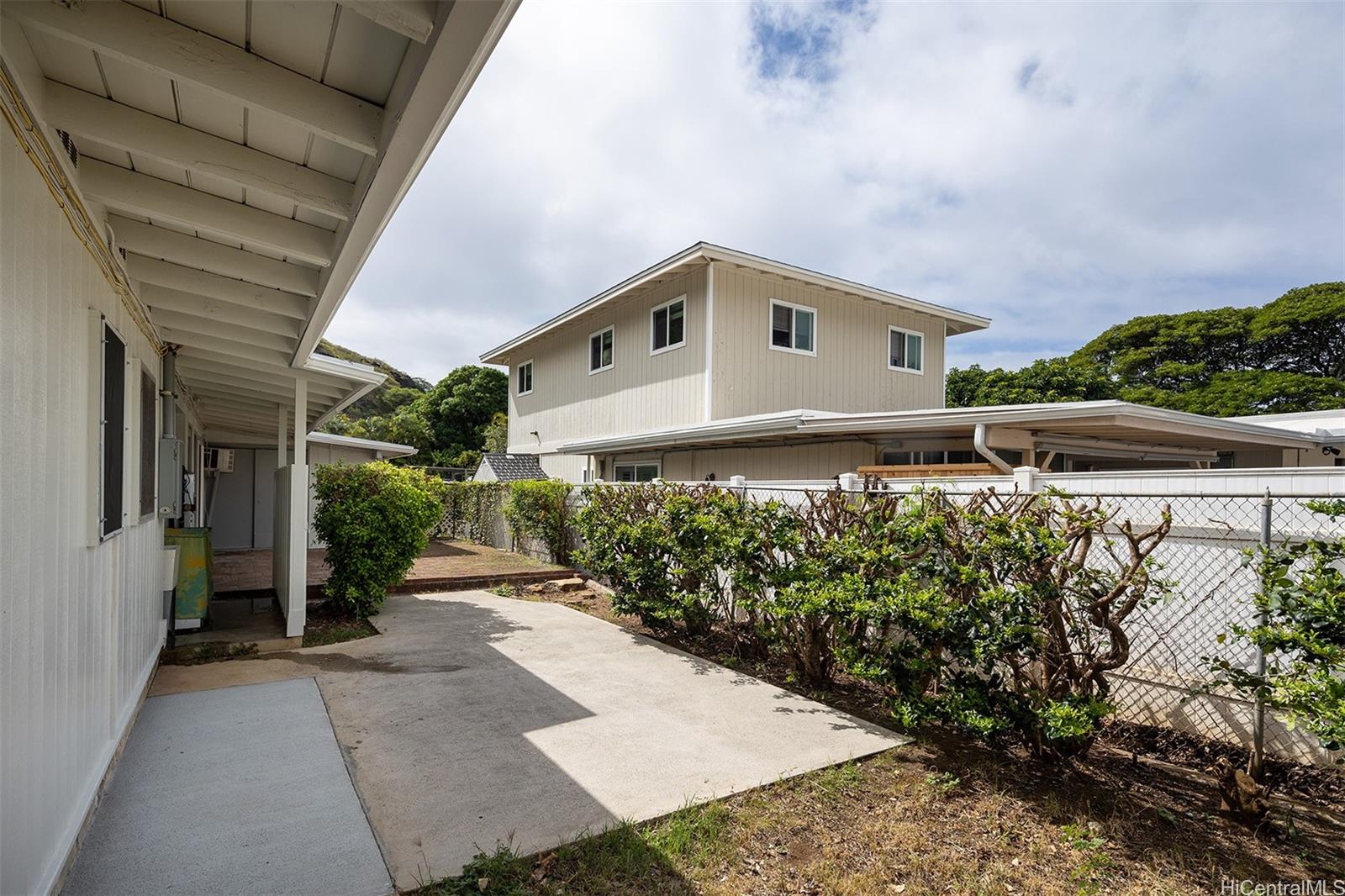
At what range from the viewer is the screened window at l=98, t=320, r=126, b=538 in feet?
10.2

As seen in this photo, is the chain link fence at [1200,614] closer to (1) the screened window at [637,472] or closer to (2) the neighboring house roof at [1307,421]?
(1) the screened window at [637,472]

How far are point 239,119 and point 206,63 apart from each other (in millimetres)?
412

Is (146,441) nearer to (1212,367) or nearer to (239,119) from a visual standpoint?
(239,119)

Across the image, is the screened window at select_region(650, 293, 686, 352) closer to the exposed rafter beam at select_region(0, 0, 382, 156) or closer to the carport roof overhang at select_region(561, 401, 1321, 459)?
the carport roof overhang at select_region(561, 401, 1321, 459)

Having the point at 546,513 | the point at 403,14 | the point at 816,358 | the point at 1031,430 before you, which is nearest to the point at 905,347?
the point at 816,358

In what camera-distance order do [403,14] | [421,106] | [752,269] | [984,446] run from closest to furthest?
[403,14], [421,106], [984,446], [752,269]

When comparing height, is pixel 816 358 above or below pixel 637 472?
above

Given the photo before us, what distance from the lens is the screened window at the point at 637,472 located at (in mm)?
13266

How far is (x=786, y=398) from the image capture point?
40.8 feet

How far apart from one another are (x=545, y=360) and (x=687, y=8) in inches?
456

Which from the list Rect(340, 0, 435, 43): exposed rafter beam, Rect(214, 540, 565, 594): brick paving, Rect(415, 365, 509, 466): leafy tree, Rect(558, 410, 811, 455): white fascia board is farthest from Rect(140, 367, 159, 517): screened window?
Rect(415, 365, 509, 466): leafy tree

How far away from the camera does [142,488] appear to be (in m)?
4.56

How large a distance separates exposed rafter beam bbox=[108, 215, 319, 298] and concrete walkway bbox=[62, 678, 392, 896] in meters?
2.92

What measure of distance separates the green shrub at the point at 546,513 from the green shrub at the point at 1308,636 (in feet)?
29.3
